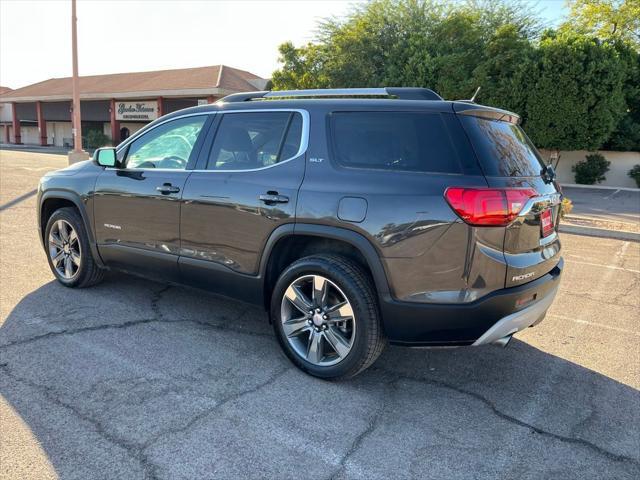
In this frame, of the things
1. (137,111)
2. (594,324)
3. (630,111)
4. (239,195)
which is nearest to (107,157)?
(239,195)

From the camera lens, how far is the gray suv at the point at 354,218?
2941 mm

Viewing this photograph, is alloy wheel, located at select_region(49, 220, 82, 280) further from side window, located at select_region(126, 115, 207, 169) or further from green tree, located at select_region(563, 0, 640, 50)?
green tree, located at select_region(563, 0, 640, 50)

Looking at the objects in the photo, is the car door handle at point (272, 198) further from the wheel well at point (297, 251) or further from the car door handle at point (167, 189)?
the car door handle at point (167, 189)

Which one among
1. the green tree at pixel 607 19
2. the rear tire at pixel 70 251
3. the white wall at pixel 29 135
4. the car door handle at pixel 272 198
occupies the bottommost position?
the white wall at pixel 29 135

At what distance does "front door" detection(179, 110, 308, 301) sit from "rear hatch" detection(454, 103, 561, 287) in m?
1.18

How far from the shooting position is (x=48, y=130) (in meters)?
47.3

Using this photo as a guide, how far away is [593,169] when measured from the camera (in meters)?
22.4

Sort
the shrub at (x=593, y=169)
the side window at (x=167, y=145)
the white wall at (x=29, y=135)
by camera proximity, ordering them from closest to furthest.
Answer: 1. the side window at (x=167, y=145)
2. the shrub at (x=593, y=169)
3. the white wall at (x=29, y=135)

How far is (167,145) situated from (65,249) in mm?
1681

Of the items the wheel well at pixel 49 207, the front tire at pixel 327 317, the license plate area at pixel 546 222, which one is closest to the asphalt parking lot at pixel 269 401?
the front tire at pixel 327 317

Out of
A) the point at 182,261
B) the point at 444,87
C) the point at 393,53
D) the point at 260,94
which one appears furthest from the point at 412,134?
the point at 393,53

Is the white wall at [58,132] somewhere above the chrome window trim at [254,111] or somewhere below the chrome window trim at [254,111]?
below

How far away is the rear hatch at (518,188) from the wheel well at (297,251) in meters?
0.93

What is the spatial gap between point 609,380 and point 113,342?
3.68 meters
